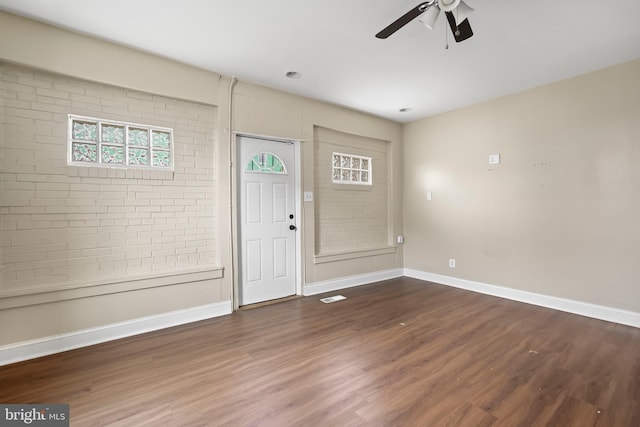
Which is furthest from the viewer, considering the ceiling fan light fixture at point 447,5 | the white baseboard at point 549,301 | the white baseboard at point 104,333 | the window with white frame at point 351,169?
the window with white frame at point 351,169

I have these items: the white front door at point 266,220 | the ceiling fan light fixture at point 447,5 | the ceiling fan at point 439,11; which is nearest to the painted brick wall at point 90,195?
the white front door at point 266,220

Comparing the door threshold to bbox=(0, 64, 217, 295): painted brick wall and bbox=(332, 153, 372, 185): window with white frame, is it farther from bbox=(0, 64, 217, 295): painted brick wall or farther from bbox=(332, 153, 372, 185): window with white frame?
bbox=(332, 153, 372, 185): window with white frame

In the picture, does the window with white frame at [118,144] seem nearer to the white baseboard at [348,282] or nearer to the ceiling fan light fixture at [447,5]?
the white baseboard at [348,282]

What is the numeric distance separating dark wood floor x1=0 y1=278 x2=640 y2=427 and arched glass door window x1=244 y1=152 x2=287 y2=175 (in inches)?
72.6

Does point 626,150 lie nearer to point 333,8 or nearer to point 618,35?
point 618,35

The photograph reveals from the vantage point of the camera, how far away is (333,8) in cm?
231

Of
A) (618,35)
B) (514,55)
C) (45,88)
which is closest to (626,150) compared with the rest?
(618,35)

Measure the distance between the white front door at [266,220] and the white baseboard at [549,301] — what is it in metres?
2.58

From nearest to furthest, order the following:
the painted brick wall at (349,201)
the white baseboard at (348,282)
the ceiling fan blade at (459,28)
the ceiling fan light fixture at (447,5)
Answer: the ceiling fan light fixture at (447,5)
the ceiling fan blade at (459,28)
the white baseboard at (348,282)
the painted brick wall at (349,201)

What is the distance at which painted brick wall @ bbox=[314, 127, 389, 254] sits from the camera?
448 cm

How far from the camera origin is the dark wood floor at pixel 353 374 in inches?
70.4

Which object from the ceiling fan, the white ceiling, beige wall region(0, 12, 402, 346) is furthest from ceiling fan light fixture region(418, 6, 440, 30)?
beige wall region(0, 12, 402, 346)

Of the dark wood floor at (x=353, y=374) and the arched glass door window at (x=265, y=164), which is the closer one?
the dark wood floor at (x=353, y=374)

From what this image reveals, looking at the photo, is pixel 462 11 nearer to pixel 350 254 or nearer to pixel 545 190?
pixel 545 190
